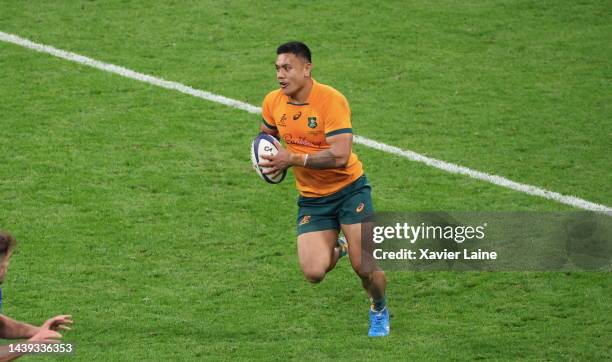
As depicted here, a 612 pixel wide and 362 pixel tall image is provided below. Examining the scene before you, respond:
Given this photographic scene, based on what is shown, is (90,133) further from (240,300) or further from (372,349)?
(372,349)

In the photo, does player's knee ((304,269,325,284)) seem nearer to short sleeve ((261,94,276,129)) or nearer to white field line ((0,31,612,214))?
short sleeve ((261,94,276,129))

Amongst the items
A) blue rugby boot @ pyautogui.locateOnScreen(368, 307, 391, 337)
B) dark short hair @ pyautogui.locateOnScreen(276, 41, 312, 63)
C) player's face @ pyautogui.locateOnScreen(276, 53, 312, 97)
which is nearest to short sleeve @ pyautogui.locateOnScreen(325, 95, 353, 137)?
player's face @ pyautogui.locateOnScreen(276, 53, 312, 97)

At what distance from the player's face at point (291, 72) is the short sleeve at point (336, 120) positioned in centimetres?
32

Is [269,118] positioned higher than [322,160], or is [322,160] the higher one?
[269,118]

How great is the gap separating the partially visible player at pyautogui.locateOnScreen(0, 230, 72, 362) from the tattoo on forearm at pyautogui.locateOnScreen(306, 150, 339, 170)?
3022mm

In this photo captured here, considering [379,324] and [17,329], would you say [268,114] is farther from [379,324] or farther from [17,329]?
[17,329]

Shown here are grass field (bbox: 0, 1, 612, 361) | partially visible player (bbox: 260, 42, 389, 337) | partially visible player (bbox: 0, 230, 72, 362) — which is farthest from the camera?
grass field (bbox: 0, 1, 612, 361)

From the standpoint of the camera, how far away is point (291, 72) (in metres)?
10.1

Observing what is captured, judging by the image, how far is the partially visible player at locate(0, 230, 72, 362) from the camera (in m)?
7.30

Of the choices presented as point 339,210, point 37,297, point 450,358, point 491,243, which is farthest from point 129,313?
point 491,243

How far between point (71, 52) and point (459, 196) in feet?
19.6

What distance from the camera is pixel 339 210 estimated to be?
10.3 meters

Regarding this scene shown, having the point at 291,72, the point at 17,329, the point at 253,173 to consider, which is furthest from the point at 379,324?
the point at 253,173

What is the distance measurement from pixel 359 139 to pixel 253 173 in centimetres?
144
